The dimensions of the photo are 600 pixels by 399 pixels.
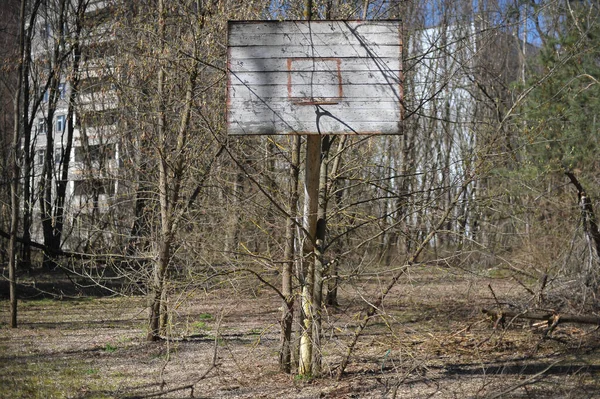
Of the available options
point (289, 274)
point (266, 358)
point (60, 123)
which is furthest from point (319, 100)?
point (60, 123)

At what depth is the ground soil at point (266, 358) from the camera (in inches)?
277

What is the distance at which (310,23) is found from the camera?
6.85 meters

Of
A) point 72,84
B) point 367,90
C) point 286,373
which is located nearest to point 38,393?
point 286,373

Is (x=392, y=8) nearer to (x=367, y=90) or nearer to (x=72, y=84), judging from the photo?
(x=367, y=90)

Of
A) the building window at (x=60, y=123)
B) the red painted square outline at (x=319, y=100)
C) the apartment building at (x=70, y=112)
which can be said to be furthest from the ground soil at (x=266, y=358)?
the building window at (x=60, y=123)

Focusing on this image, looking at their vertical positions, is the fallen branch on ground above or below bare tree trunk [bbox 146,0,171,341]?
below

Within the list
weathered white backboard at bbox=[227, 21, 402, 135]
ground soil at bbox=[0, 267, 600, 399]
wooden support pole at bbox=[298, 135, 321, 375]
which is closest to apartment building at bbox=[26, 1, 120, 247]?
ground soil at bbox=[0, 267, 600, 399]

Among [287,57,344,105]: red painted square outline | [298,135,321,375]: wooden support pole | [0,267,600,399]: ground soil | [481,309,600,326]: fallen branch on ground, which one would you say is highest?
[287,57,344,105]: red painted square outline

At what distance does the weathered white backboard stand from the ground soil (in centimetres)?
170

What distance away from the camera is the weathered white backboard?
666cm

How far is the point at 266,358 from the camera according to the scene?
862 centimetres

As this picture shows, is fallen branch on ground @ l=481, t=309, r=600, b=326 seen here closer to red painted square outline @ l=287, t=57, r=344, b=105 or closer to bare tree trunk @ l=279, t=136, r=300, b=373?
bare tree trunk @ l=279, t=136, r=300, b=373

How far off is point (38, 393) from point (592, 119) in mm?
11911

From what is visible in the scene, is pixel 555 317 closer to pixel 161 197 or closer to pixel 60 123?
pixel 161 197
